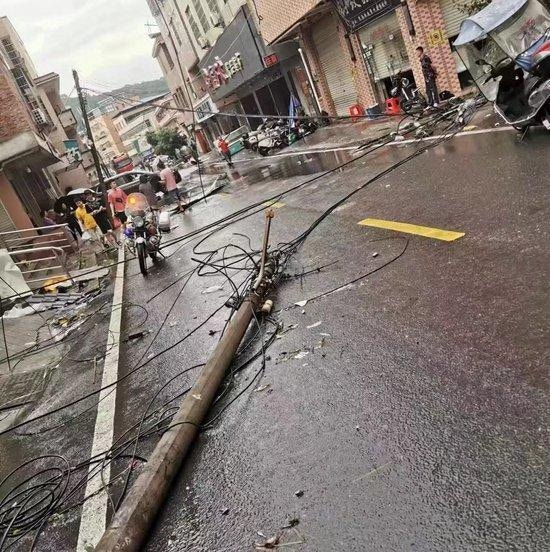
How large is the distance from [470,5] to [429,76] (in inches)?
87.5

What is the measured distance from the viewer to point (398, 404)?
11.4ft

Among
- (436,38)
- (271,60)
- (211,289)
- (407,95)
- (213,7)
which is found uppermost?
(213,7)

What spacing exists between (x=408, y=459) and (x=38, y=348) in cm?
788

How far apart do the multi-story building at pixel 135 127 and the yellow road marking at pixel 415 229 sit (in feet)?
330

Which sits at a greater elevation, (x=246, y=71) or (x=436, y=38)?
(x=246, y=71)

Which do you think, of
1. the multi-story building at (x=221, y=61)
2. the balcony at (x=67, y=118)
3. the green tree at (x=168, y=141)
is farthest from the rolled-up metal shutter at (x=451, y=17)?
the green tree at (x=168, y=141)

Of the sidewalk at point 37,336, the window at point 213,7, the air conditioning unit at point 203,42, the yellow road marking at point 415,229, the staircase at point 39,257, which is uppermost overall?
the window at point 213,7

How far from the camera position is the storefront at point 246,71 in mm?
28917

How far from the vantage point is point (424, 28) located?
1702 centimetres

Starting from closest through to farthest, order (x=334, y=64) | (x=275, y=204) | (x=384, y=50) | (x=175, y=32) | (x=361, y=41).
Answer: (x=275, y=204), (x=384, y=50), (x=361, y=41), (x=334, y=64), (x=175, y=32)

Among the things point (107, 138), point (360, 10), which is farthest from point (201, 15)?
point (107, 138)

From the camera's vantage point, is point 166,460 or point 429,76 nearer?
point 166,460

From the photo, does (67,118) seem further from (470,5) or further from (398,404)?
(398,404)

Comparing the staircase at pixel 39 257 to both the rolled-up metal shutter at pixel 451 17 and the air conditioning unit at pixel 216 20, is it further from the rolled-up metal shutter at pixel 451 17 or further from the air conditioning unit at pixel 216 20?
the air conditioning unit at pixel 216 20
